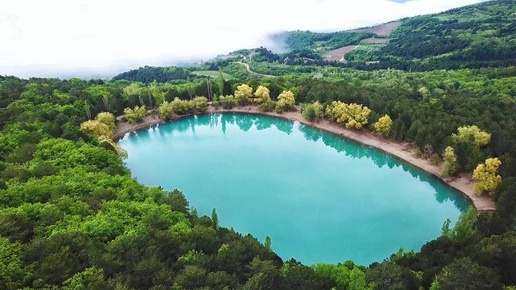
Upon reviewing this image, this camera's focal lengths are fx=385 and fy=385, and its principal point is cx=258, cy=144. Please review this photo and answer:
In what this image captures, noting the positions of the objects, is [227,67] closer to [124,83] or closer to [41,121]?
[124,83]

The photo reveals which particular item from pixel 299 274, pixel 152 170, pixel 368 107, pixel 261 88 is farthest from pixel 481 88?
pixel 299 274

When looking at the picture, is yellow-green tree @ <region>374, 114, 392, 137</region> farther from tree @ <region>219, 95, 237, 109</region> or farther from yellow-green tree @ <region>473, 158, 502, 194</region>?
tree @ <region>219, 95, 237, 109</region>

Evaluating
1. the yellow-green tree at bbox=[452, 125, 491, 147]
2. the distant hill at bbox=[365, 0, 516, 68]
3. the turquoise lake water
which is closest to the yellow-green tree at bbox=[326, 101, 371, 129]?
the turquoise lake water

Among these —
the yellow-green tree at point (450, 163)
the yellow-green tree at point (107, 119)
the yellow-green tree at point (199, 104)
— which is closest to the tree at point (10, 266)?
the yellow-green tree at point (107, 119)

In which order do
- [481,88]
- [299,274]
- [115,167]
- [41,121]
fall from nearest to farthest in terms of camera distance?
1. [299,274]
2. [115,167]
3. [41,121]
4. [481,88]

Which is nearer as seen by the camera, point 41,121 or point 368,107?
point 41,121

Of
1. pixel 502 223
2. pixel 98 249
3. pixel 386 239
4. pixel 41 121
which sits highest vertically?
pixel 41 121

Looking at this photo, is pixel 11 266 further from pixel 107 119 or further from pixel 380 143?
pixel 380 143
